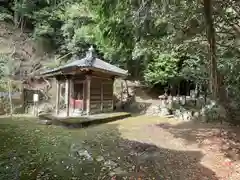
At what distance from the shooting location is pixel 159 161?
7.08m

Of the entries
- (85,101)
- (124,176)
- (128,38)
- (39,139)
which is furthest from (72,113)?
(124,176)

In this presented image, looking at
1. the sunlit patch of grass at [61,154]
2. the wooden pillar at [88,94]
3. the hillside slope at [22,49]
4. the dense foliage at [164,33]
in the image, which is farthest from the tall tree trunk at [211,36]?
the hillside slope at [22,49]

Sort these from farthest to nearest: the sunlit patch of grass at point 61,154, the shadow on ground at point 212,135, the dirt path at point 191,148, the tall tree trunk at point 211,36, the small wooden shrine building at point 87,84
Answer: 1. the small wooden shrine building at point 87,84
2. the shadow on ground at point 212,135
3. the dirt path at point 191,148
4. the tall tree trunk at point 211,36
5. the sunlit patch of grass at point 61,154

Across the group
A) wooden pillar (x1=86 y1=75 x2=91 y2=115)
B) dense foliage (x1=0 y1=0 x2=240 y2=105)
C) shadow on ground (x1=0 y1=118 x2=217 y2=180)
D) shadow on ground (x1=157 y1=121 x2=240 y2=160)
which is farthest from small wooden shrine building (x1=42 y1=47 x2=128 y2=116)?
shadow on ground (x1=0 y1=118 x2=217 y2=180)

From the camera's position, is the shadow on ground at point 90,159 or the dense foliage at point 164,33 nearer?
the shadow on ground at point 90,159

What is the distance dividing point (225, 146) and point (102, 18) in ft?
17.8

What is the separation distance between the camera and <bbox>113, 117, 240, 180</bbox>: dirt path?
6.55 metres

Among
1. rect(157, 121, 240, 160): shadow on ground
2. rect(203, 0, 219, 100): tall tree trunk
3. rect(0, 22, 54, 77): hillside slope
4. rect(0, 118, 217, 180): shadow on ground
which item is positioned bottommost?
rect(0, 118, 217, 180): shadow on ground

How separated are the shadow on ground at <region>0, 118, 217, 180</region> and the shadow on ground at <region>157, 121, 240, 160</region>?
940mm

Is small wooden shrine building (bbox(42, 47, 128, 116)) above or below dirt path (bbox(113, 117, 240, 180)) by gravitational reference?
above

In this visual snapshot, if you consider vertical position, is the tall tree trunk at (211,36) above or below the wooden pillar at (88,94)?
above

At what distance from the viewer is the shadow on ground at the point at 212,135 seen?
8180 millimetres

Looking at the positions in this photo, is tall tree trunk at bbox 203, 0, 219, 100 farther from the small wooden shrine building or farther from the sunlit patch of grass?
the small wooden shrine building

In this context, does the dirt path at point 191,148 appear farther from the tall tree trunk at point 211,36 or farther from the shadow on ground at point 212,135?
the tall tree trunk at point 211,36
